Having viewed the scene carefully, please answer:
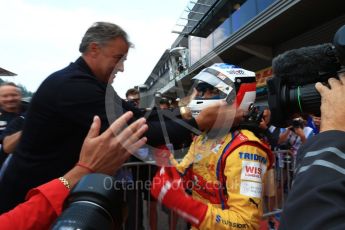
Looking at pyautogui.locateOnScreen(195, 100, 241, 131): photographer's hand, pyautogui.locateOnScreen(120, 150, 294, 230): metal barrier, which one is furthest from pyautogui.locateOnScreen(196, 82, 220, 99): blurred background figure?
pyautogui.locateOnScreen(120, 150, 294, 230): metal barrier

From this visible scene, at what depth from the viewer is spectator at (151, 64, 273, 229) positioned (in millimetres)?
1529

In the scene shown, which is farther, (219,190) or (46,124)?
(219,190)

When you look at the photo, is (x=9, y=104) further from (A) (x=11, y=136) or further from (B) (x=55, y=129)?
(B) (x=55, y=129)

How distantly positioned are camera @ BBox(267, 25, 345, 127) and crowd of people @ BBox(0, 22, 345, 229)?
3.2 inches

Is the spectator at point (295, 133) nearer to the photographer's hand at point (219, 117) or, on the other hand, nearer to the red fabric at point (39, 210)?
the photographer's hand at point (219, 117)

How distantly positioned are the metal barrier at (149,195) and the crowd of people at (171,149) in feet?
3.59

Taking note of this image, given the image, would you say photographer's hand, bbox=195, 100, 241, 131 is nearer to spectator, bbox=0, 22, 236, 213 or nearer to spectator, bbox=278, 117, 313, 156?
spectator, bbox=0, 22, 236, 213

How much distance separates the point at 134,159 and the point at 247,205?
2.06 metres

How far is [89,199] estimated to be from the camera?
2.07 feet

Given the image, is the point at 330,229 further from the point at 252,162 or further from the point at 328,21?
the point at 328,21

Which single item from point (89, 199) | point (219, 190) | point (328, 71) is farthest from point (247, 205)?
point (89, 199)

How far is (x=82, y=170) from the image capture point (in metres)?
1.09

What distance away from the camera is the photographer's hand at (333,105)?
838 millimetres

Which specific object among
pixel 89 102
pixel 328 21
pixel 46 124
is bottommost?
pixel 46 124
